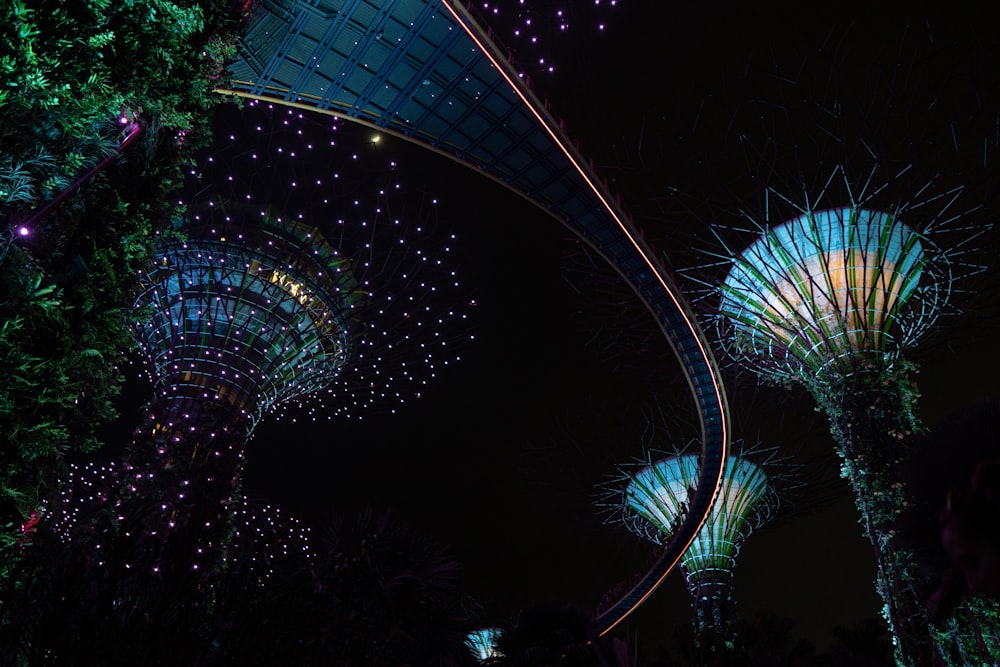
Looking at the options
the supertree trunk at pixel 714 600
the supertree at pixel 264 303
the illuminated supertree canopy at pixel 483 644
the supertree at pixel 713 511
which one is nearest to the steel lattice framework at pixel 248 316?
the supertree at pixel 264 303

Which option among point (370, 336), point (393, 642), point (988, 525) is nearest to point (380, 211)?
point (370, 336)

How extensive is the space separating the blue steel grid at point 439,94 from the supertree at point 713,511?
1399 centimetres

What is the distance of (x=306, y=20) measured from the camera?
12977 millimetres

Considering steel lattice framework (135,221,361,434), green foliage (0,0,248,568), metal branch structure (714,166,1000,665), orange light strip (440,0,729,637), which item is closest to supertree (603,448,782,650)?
orange light strip (440,0,729,637)

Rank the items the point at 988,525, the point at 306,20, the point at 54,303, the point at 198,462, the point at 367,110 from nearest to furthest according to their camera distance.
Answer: the point at 988,525
the point at 54,303
the point at 306,20
the point at 367,110
the point at 198,462

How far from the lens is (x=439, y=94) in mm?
15578

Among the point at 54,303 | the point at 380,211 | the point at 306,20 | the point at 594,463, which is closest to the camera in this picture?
the point at 54,303

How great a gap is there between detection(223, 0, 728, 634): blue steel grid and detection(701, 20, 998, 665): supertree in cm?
303

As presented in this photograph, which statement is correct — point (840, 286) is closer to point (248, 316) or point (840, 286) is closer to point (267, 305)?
point (267, 305)

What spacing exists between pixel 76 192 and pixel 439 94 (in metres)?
11.7

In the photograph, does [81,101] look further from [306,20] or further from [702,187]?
[702,187]

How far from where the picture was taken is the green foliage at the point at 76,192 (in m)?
4.20

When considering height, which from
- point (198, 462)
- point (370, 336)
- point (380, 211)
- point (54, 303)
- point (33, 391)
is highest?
point (380, 211)

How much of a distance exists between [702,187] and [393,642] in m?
12.3
